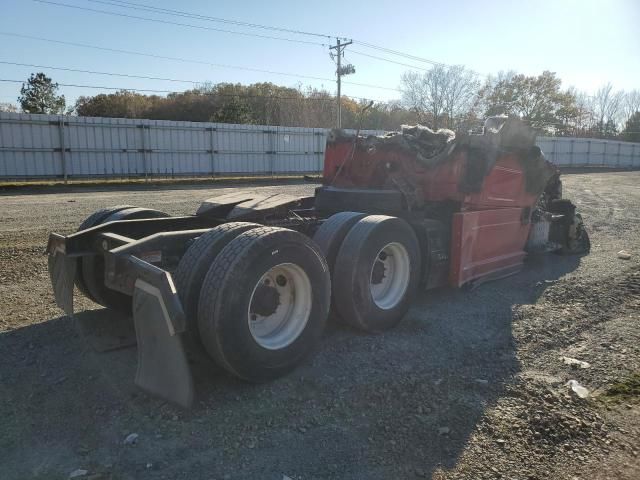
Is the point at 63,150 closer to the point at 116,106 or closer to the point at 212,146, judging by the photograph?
the point at 212,146

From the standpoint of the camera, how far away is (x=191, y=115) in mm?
44625

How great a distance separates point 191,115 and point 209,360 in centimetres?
4362

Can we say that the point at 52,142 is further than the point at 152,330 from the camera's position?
Yes

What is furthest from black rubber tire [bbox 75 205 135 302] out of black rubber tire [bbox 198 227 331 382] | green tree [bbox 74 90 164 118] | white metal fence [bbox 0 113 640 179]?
green tree [bbox 74 90 164 118]

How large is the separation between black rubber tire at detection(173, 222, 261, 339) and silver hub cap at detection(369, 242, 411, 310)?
1.67 meters

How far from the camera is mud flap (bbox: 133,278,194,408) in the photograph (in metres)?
3.15

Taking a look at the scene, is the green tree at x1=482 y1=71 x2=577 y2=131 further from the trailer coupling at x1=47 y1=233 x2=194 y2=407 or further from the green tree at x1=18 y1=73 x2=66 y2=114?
the trailer coupling at x1=47 y1=233 x2=194 y2=407

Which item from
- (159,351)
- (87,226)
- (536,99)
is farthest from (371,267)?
(536,99)

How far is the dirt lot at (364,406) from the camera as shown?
2.80 m

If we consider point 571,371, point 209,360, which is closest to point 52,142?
point 209,360

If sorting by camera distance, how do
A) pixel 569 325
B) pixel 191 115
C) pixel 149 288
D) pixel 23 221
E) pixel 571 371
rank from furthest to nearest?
pixel 191 115 < pixel 23 221 < pixel 569 325 < pixel 571 371 < pixel 149 288

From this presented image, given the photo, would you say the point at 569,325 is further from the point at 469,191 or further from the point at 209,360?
the point at 209,360

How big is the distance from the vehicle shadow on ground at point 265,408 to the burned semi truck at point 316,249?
0.21 m

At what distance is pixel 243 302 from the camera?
3404mm
